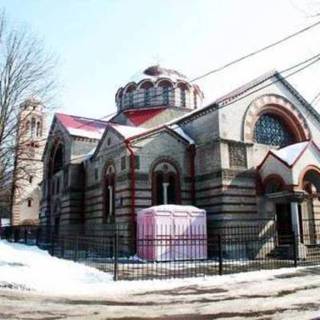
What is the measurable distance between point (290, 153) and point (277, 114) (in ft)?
13.1

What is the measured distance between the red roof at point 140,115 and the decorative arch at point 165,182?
8079 millimetres

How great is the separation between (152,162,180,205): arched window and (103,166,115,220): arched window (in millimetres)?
2349

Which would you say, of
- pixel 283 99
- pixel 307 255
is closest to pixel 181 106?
pixel 283 99

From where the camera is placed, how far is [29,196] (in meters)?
52.4

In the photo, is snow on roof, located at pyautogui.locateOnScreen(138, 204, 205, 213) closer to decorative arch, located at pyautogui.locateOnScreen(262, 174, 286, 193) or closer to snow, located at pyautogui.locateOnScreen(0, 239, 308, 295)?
decorative arch, located at pyautogui.locateOnScreen(262, 174, 286, 193)

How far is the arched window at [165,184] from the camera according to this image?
21828mm


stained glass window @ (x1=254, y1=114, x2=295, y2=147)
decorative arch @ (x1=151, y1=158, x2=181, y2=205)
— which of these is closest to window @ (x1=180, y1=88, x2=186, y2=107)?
stained glass window @ (x1=254, y1=114, x2=295, y2=147)

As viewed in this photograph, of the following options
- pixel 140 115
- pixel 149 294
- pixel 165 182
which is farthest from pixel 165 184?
pixel 149 294

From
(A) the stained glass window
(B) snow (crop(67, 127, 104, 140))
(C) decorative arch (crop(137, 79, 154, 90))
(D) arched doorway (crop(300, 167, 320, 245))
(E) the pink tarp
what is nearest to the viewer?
(E) the pink tarp

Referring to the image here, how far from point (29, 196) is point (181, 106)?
2823 centimetres

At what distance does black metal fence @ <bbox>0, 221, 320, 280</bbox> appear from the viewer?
16719 millimetres

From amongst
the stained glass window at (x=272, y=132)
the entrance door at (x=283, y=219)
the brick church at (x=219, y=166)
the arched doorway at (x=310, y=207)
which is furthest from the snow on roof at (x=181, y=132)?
the arched doorway at (x=310, y=207)

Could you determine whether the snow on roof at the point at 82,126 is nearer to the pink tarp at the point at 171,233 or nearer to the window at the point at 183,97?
the window at the point at 183,97

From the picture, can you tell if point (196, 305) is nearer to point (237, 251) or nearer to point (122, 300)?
point (122, 300)
